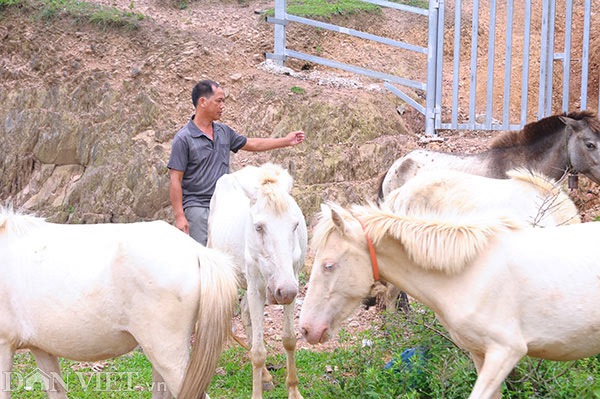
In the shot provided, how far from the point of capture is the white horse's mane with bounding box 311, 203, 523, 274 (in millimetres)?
3672

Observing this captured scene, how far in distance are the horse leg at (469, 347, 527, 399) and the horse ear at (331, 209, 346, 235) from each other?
1.03 m

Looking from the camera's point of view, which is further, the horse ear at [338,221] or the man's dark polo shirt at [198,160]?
the man's dark polo shirt at [198,160]

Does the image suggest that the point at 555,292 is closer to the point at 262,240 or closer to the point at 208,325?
the point at 208,325

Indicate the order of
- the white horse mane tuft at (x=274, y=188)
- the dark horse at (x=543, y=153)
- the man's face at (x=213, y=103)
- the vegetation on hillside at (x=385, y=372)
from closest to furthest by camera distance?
the vegetation on hillside at (x=385, y=372) < the white horse mane tuft at (x=274, y=188) < the man's face at (x=213, y=103) < the dark horse at (x=543, y=153)

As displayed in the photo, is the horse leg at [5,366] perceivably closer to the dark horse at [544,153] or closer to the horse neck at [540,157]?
the dark horse at [544,153]

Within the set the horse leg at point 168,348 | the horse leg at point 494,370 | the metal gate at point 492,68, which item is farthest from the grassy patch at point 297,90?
the horse leg at point 494,370

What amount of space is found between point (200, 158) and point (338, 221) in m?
2.73

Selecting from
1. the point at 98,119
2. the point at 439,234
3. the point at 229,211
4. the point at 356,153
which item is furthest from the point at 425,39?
the point at 439,234

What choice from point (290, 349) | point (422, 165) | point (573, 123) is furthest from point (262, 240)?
point (573, 123)

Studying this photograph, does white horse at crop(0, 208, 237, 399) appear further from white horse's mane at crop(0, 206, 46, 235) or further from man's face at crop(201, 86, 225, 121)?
man's face at crop(201, 86, 225, 121)

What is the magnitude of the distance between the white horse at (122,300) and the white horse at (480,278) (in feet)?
2.27

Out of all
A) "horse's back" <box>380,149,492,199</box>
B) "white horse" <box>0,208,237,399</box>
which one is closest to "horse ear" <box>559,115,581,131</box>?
"horse's back" <box>380,149,492,199</box>

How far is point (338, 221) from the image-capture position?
379 cm

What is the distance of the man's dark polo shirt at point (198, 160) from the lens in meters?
6.12
